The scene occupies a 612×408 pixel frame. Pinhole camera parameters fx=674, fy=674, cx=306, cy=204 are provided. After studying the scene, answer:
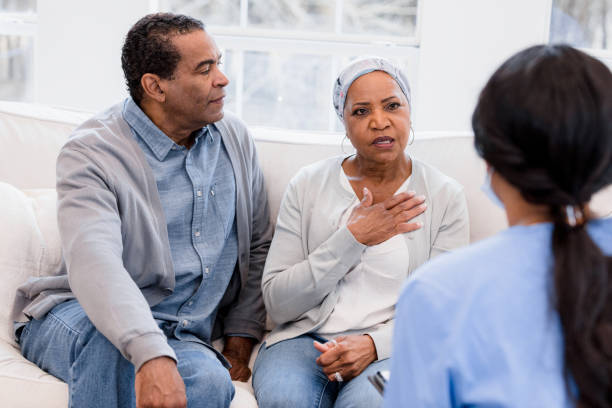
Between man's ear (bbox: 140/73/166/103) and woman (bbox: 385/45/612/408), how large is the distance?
1196mm

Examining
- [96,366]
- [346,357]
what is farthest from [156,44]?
[346,357]

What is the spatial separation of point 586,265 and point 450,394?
8.6 inches

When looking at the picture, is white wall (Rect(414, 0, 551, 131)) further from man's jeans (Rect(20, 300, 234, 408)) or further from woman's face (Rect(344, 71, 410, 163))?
man's jeans (Rect(20, 300, 234, 408))

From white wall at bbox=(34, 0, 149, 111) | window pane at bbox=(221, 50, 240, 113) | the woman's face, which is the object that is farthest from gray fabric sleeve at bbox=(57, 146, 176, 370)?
window pane at bbox=(221, 50, 240, 113)

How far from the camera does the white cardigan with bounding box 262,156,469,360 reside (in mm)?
1686

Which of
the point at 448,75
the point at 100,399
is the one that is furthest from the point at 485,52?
the point at 100,399

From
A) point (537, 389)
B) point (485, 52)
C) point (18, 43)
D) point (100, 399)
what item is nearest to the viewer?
point (537, 389)

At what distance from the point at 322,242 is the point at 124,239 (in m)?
0.51

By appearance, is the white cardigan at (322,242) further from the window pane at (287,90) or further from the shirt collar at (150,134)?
the window pane at (287,90)

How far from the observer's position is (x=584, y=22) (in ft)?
10.00

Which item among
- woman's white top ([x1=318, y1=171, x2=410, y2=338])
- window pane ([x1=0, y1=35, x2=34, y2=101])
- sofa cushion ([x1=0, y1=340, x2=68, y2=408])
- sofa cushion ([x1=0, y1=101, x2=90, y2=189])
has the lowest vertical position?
sofa cushion ([x1=0, y1=340, x2=68, y2=408])

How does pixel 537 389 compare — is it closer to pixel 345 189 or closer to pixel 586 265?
pixel 586 265

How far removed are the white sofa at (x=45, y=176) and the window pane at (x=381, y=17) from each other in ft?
3.66

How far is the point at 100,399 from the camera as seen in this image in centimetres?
147
